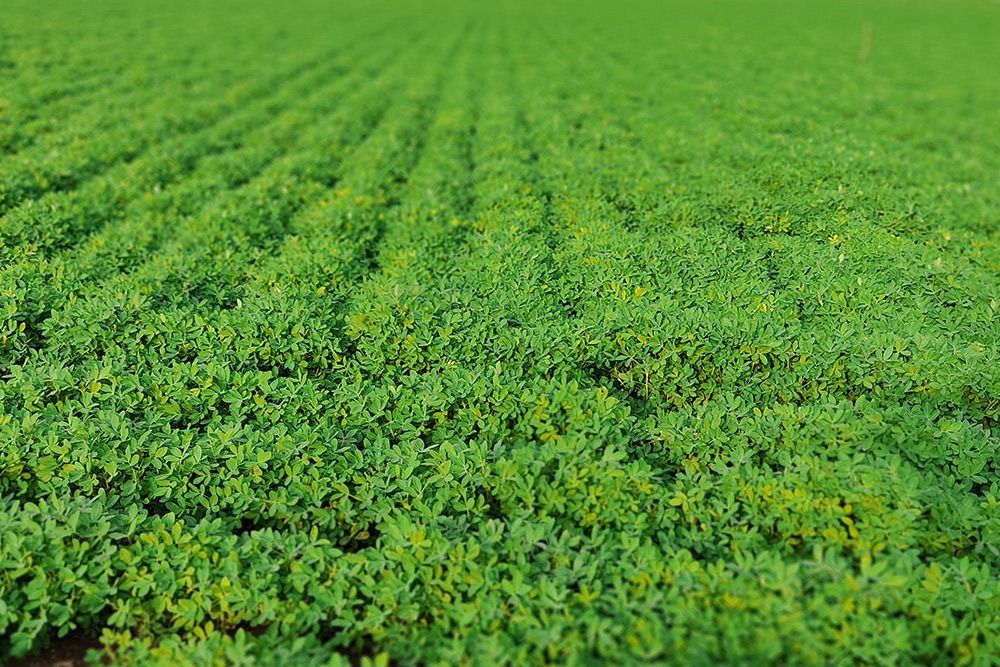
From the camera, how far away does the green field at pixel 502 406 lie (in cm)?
331

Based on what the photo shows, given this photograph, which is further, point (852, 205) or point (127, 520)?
point (852, 205)

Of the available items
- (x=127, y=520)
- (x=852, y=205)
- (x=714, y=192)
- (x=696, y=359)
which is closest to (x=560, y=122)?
(x=714, y=192)

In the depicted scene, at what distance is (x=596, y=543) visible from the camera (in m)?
3.66

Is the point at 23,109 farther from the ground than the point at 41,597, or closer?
farther from the ground

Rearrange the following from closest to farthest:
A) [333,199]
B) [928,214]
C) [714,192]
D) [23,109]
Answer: [928,214] → [714,192] → [333,199] → [23,109]

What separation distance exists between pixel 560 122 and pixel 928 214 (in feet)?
23.3

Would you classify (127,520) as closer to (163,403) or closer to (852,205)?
(163,403)

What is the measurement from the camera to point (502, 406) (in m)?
4.64

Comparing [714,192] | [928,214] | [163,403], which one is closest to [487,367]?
[163,403]

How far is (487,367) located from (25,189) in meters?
8.03

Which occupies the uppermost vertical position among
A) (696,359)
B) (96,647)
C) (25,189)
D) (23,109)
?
(23,109)

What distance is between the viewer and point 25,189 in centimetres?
893

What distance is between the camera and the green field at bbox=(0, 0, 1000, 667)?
3.31 meters

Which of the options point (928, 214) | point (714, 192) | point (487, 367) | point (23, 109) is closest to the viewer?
point (487, 367)
